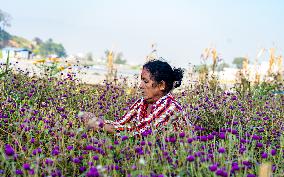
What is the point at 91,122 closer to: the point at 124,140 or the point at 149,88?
the point at 124,140

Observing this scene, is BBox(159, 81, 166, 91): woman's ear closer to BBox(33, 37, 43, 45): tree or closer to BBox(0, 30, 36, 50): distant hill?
BBox(0, 30, 36, 50): distant hill

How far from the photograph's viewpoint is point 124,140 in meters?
2.73

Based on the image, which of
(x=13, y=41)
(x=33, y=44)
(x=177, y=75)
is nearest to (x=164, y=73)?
(x=177, y=75)

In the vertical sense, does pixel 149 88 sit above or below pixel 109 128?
above

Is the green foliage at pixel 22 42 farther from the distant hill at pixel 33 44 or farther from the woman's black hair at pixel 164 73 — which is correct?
the woman's black hair at pixel 164 73

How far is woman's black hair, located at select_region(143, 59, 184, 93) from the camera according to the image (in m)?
3.91

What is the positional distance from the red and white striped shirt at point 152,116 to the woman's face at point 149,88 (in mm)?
96

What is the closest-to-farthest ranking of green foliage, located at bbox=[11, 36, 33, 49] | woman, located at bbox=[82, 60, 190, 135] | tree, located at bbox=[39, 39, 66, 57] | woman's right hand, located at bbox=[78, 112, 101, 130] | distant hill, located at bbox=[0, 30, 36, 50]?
woman's right hand, located at bbox=[78, 112, 101, 130] → woman, located at bbox=[82, 60, 190, 135] → distant hill, located at bbox=[0, 30, 36, 50] → green foliage, located at bbox=[11, 36, 33, 49] → tree, located at bbox=[39, 39, 66, 57]

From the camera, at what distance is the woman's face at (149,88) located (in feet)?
12.7

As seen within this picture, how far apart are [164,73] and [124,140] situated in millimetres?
1348

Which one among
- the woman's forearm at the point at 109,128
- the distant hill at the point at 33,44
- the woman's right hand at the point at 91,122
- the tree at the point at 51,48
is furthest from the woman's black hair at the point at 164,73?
the tree at the point at 51,48

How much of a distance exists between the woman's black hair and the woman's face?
40 millimetres

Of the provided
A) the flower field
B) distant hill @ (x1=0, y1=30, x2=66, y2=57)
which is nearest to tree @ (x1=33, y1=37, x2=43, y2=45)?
distant hill @ (x1=0, y1=30, x2=66, y2=57)

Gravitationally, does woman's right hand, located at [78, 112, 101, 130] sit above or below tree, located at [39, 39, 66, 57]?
Result: below
